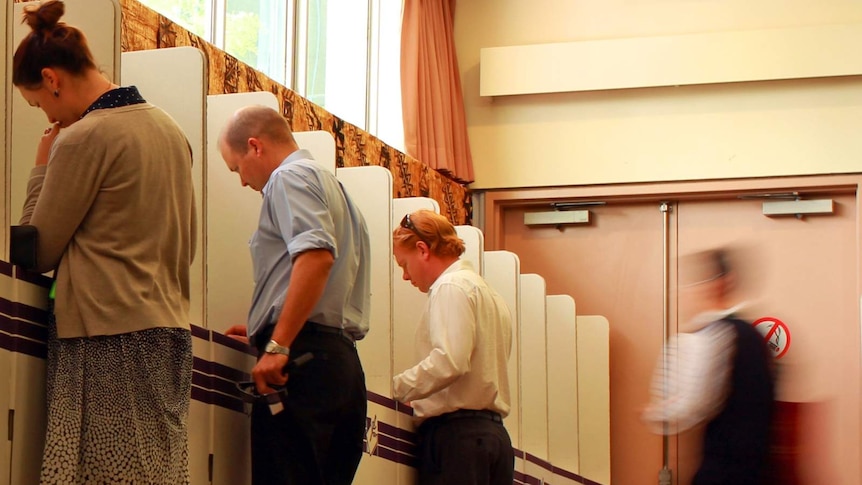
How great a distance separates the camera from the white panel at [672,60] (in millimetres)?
6625

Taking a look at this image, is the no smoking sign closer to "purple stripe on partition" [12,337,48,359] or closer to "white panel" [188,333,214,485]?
"white panel" [188,333,214,485]

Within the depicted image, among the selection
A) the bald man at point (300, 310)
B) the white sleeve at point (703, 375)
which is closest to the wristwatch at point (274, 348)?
the bald man at point (300, 310)

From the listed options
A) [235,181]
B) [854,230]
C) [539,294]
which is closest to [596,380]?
[539,294]

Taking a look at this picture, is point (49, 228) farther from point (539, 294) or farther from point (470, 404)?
point (539, 294)

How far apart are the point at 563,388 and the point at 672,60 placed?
6.48ft

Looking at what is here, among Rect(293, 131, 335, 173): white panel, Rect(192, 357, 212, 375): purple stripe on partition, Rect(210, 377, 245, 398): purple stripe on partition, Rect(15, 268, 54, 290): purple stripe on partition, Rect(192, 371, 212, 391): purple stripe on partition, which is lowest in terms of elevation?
Rect(210, 377, 245, 398): purple stripe on partition

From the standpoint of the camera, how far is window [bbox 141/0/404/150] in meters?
5.00

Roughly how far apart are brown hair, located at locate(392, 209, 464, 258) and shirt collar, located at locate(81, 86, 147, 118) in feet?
4.73

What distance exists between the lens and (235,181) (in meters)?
3.31

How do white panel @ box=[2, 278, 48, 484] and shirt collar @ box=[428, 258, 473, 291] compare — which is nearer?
white panel @ box=[2, 278, 48, 484]

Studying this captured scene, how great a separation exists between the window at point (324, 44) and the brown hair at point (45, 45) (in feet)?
7.64

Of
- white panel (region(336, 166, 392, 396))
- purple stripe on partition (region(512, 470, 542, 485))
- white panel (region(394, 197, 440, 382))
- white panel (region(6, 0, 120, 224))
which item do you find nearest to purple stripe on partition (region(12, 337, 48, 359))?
white panel (region(6, 0, 120, 224))

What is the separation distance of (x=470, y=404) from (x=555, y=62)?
12.5 feet

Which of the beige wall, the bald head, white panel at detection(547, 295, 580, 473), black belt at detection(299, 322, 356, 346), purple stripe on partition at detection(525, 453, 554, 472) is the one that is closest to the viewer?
black belt at detection(299, 322, 356, 346)
